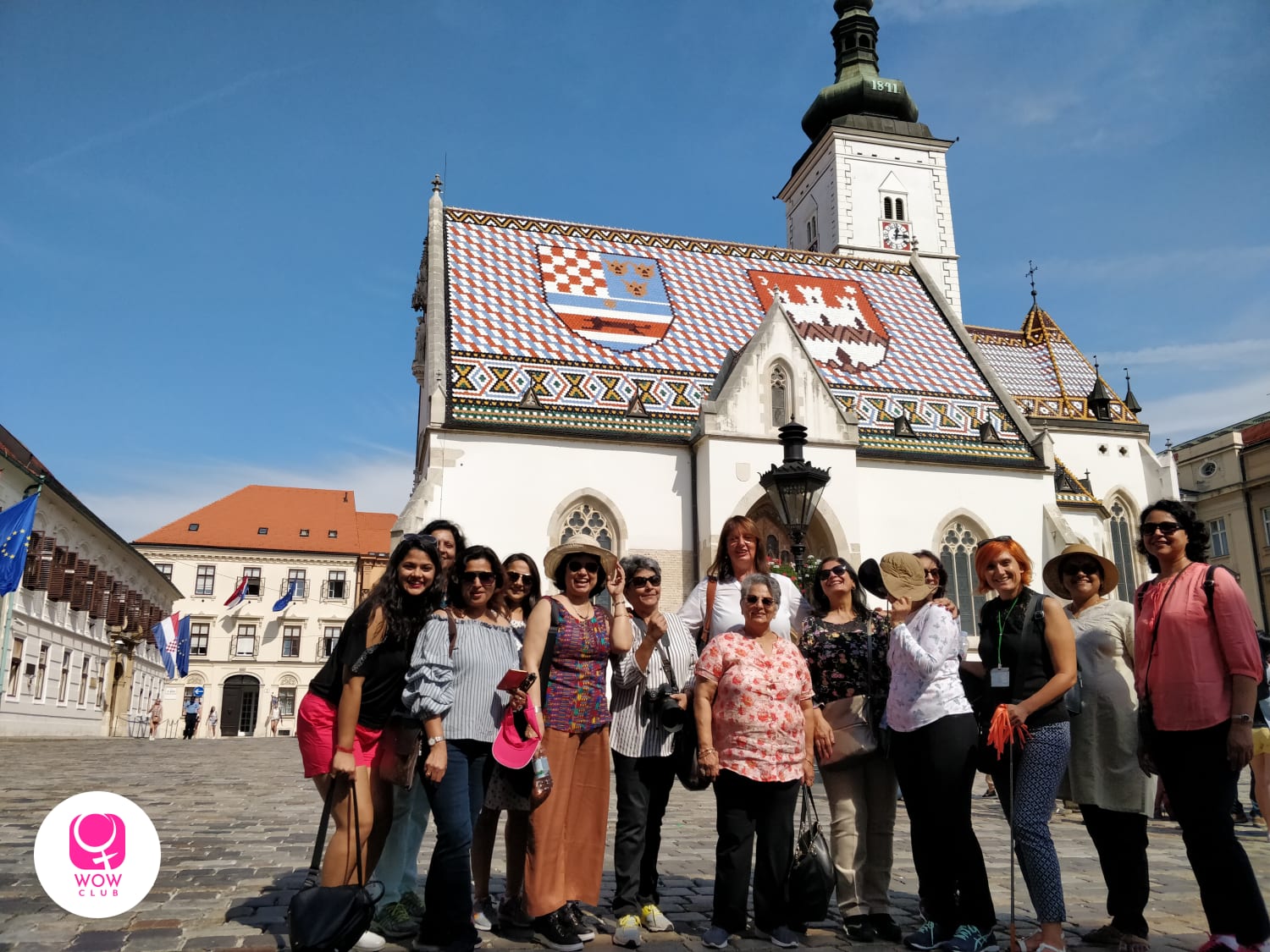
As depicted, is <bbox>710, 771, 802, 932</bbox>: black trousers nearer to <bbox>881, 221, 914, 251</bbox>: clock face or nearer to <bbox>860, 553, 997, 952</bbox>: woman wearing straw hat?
<bbox>860, 553, 997, 952</bbox>: woman wearing straw hat

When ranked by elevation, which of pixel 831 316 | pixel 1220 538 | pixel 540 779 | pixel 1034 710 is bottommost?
pixel 540 779

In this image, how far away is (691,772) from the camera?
195 inches

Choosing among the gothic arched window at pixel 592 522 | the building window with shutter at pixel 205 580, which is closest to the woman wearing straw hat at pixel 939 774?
the gothic arched window at pixel 592 522

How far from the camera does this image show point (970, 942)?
4.36 metres

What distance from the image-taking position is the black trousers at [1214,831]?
162 inches

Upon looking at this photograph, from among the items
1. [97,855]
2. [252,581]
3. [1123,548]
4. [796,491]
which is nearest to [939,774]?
[97,855]

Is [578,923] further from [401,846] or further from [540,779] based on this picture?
[401,846]

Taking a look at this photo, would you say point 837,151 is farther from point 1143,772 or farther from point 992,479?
point 1143,772

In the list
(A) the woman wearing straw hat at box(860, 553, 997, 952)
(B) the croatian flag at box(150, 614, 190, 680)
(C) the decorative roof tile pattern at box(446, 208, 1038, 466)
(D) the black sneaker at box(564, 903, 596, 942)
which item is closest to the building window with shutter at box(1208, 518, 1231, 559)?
(C) the decorative roof tile pattern at box(446, 208, 1038, 466)

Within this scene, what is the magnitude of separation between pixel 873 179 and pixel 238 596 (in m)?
33.0

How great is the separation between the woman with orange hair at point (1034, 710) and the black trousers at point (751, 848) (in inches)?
40.4

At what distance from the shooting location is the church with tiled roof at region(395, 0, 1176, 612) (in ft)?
59.0

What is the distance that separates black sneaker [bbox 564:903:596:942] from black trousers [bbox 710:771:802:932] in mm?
582

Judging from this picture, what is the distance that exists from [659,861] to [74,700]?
28150 mm
